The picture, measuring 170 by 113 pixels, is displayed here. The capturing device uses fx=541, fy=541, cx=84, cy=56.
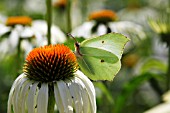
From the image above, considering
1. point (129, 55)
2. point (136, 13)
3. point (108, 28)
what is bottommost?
point (129, 55)

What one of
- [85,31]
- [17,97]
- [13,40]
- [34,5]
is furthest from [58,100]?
[34,5]

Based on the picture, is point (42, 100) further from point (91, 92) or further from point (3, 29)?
point (3, 29)

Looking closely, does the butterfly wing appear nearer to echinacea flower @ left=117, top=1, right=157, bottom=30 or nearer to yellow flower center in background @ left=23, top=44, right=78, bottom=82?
yellow flower center in background @ left=23, top=44, right=78, bottom=82

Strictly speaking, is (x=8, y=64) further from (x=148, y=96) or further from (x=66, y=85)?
(x=66, y=85)

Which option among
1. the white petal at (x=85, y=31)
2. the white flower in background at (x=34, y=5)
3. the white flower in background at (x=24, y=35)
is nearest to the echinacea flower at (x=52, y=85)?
the white flower in background at (x=24, y=35)

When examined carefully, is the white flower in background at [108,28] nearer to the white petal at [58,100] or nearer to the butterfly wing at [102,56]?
the butterfly wing at [102,56]

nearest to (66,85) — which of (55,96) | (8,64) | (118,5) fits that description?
(55,96)

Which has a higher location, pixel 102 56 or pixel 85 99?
pixel 102 56
